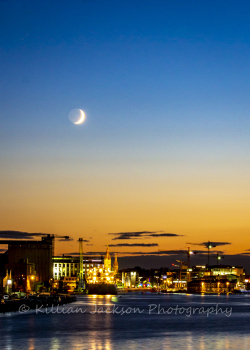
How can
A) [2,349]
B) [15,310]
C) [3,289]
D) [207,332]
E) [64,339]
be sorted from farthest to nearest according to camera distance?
[3,289] < [15,310] < [207,332] < [64,339] < [2,349]

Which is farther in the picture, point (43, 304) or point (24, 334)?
point (43, 304)

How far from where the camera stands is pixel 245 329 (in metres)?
62.5

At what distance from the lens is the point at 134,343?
4591 centimetres

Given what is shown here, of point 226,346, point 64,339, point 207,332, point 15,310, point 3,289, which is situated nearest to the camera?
point 226,346

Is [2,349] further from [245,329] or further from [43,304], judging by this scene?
[43,304]

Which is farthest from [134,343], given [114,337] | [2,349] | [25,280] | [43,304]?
[25,280]

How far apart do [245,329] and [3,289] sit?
98.7 metres

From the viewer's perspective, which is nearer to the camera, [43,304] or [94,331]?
[94,331]

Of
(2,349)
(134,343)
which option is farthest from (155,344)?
(2,349)

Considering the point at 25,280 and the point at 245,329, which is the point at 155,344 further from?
the point at 25,280

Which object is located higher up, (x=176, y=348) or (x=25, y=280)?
(x=25, y=280)

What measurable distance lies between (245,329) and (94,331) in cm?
1716

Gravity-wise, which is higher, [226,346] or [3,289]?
[3,289]

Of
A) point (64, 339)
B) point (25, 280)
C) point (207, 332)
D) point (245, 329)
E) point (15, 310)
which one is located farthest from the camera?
point (25, 280)
